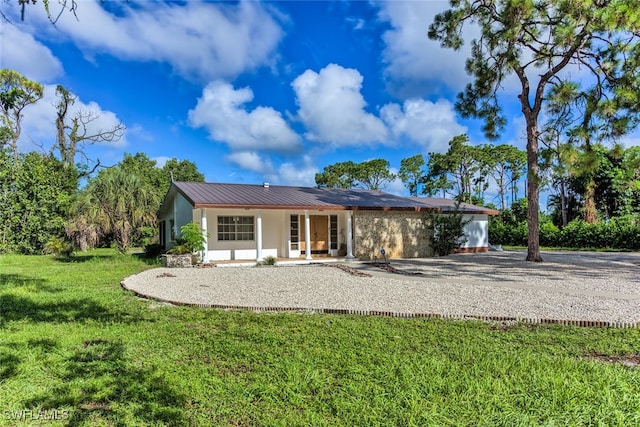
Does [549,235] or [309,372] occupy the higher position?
[549,235]

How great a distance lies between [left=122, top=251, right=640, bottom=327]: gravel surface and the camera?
613cm

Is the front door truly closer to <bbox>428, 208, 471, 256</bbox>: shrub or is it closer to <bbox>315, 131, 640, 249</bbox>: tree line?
<bbox>428, 208, 471, 256</bbox>: shrub

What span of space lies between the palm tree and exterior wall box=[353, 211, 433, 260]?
893 cm

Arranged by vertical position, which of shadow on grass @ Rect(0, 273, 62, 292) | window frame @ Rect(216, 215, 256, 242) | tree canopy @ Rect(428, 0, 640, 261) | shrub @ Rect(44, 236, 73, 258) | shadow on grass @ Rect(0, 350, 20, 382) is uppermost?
tree canopy @ Rect(428, 0, 640, 261)

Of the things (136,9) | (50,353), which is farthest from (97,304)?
(136,9)

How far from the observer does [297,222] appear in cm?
1659

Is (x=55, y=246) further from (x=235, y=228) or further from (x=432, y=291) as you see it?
(x=432, y=291)

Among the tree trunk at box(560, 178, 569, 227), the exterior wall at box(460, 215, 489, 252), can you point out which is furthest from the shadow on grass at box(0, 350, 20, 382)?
the tree trunk at box(560, 178, 569, 227)

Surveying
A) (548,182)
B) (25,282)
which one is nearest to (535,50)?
(548,182)

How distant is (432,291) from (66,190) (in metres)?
25.3

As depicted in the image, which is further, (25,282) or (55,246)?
(55,246)

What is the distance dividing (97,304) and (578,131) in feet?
47.0

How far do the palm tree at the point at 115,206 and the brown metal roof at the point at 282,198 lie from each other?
1563 mm

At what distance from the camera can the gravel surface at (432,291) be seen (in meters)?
6.13
